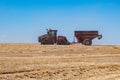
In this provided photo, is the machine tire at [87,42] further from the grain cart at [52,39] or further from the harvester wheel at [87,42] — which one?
the grain cart at [52,39]

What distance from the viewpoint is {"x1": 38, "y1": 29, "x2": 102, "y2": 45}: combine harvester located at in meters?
47.2

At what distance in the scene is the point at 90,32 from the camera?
4884 centimetres

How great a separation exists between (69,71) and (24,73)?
9.22 ft

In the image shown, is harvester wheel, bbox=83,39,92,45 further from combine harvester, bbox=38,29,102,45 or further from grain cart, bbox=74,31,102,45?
grain cart, bbox=74,31,102,45

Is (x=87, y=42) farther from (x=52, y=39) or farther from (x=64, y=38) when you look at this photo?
(x=52, y=39)

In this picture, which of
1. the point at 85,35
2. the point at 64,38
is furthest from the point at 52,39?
the point at 85,35

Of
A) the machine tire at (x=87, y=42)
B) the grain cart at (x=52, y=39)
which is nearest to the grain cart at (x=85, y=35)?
the machine tire at (x=87, y=42)

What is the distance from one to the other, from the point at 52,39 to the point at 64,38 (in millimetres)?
1621

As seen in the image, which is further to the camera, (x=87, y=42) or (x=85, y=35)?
(x=85, y=35)

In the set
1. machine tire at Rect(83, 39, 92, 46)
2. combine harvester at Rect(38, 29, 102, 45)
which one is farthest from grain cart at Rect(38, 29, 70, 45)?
machine tire at Rect(83, 39, 92, 46)

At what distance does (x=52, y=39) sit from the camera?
4766 cm

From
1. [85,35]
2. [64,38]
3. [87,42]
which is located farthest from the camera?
[85,35]

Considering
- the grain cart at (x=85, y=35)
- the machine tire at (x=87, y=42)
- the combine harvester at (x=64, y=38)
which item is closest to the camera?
the combine harvester at (x=64, y=38)

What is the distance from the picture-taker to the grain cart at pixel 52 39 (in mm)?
47000
